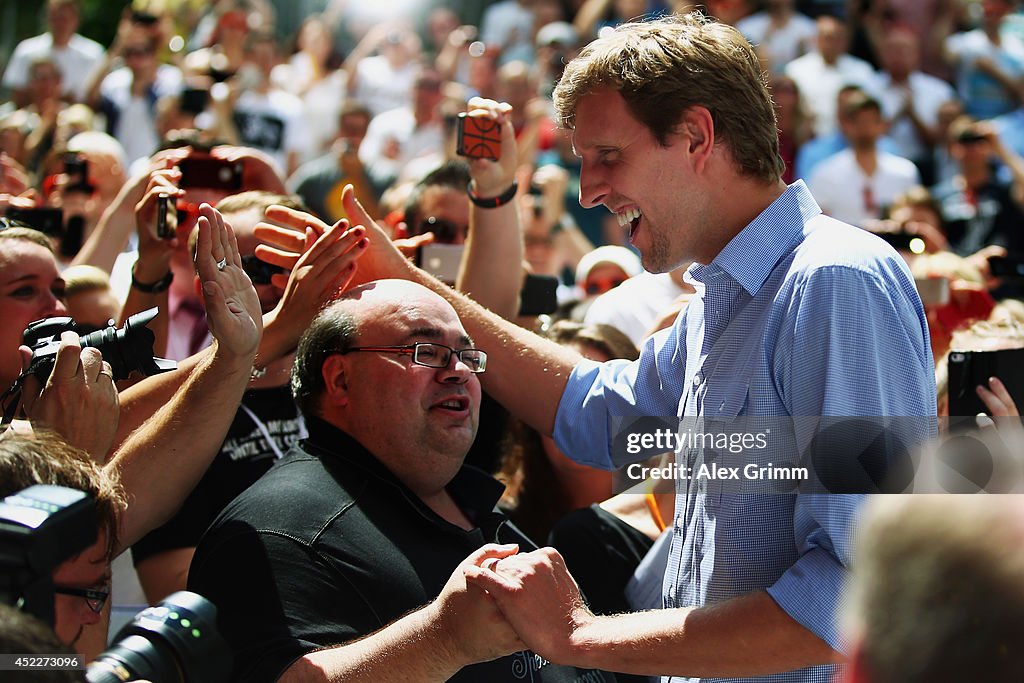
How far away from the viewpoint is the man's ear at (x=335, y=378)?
3.04 m

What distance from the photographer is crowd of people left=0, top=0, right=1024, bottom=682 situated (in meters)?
2.17

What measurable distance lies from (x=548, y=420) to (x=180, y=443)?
883 millimetres

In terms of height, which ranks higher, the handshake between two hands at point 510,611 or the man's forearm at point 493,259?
the man's forearm at point 493,259

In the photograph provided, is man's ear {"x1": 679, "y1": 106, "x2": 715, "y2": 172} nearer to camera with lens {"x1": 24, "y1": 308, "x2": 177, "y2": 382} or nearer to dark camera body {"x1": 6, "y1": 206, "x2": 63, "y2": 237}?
camera with lens {"x1": 24, "y1": 308, "x2": 177, "y2": 382}

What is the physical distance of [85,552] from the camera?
2.03 meters

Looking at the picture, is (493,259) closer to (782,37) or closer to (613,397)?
(613,397)

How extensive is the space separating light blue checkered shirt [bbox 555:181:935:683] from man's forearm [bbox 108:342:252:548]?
103 cm

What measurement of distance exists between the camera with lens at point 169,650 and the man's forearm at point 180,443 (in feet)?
2.98

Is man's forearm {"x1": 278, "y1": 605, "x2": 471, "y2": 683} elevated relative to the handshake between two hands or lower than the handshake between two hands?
lower

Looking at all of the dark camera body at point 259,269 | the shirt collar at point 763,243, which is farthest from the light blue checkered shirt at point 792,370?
the dark camera body at point 259,269

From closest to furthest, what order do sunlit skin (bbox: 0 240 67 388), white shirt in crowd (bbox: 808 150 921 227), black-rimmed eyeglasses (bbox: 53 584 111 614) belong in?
black-rimmed eyeglasses (bbox: 53 584 111 614)
sunlit skin (bbox: 0 240 67 388)
white shirt in crowd (bbox: 808 150 921 227)

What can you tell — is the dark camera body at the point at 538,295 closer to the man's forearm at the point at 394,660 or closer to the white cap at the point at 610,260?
the white cap at the point at 610,260

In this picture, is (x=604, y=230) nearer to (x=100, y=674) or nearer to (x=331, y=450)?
(x=331, y=450)

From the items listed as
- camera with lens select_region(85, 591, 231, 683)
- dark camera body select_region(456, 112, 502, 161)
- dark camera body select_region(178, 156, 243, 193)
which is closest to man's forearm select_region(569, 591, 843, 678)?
camera with lens select_region(85, 591, 231, 683)
